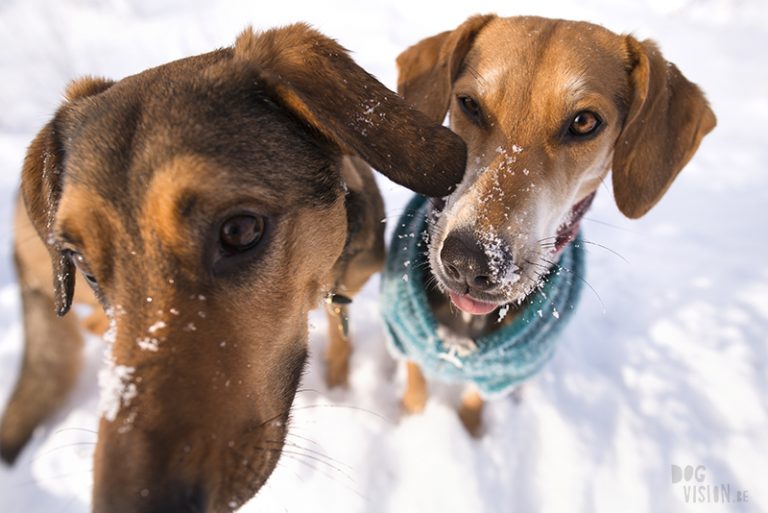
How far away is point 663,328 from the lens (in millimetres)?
4148

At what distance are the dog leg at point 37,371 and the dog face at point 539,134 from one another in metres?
2.48

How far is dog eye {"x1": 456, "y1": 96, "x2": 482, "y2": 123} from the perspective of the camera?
8.44ft

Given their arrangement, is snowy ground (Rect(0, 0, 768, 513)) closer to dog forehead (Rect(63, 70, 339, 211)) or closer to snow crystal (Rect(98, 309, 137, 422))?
snow crystal (Rect(98, 309, 137, 422))

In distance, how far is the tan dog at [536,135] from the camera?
7.18 feet

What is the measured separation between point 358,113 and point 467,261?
74 centimetres

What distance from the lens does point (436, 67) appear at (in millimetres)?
2797

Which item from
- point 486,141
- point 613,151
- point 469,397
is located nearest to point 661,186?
point 613,151

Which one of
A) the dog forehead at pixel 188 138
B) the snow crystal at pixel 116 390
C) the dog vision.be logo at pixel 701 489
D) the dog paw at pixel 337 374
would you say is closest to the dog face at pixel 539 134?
the dog forehead at pixel 188 138

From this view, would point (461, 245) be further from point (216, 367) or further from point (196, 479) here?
point (196, 479)

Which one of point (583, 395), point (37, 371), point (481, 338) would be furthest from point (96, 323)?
point (583, 395)

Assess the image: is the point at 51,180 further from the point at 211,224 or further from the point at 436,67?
the point at 436,67

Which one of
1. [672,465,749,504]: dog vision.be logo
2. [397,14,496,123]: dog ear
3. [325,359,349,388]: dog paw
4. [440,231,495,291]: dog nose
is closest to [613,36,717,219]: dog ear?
[397,14,496,123]: dog ear

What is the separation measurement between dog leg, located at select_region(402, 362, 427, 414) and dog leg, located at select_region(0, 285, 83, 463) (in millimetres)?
2244

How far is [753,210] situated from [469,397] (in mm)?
3862
